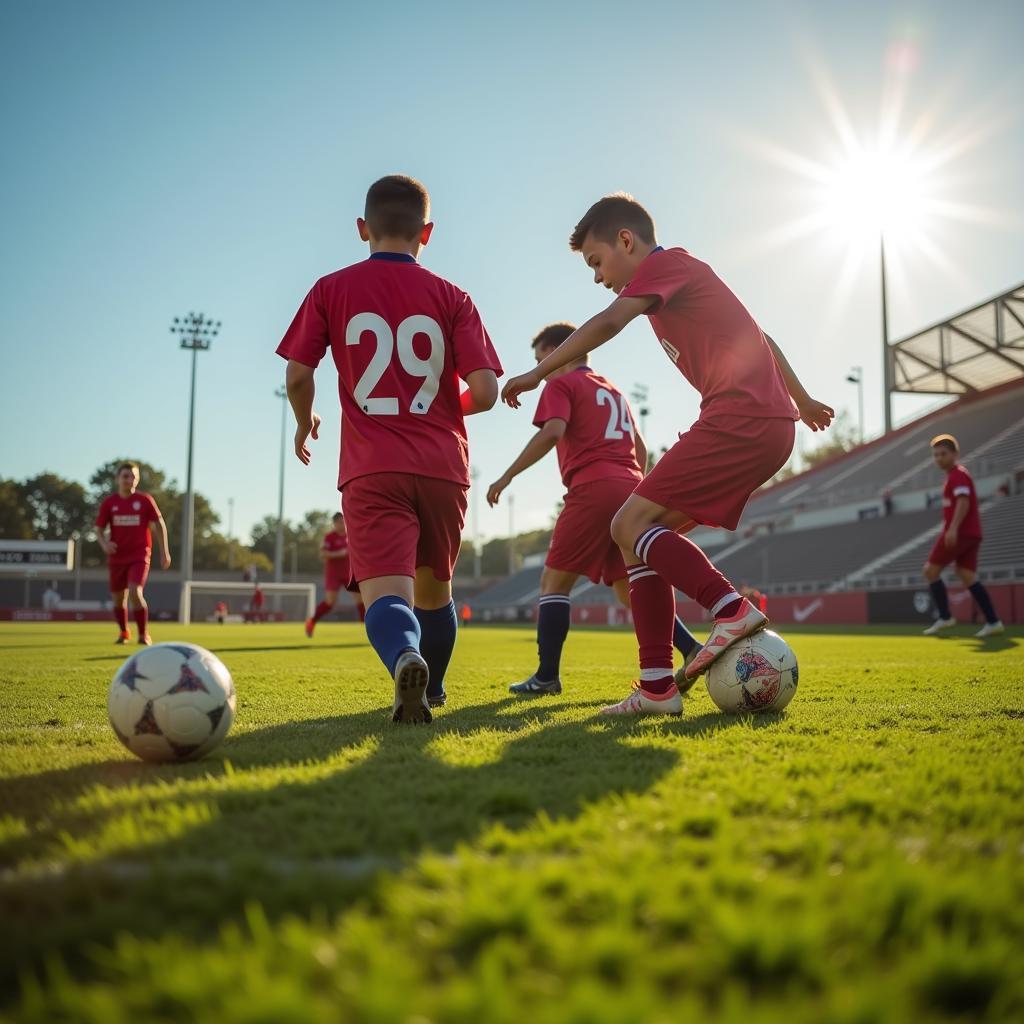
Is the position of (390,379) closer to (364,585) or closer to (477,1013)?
(364,585)

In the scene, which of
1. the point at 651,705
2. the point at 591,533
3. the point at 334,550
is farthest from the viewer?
the point at 334,550

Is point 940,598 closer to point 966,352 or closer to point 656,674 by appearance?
point 656,674

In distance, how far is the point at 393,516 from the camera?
3889 mm

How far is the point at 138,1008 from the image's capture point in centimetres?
105

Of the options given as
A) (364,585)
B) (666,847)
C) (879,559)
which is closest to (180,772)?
A: (364,585)

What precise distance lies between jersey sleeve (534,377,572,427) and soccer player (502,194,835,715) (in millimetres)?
1447

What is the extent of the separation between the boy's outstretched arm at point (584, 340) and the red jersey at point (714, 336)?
12cm

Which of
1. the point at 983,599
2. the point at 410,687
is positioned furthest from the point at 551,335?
the point at 983,599

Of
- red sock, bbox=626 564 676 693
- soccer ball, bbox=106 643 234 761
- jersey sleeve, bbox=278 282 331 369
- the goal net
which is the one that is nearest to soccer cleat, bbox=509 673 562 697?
red sock, bbox=626 564 676 693

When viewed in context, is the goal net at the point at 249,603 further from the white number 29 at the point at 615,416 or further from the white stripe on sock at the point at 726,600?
the white stripe on sock at the point at 726,600

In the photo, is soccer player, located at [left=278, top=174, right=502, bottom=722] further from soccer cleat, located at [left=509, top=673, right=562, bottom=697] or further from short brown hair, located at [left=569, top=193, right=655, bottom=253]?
soccer cleat, located at [left=509, top=673, right=562, bottom=697]

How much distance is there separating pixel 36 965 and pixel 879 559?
3182cm

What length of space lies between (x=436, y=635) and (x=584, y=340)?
1.65 m

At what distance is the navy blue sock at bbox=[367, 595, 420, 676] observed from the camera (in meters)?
3.53
